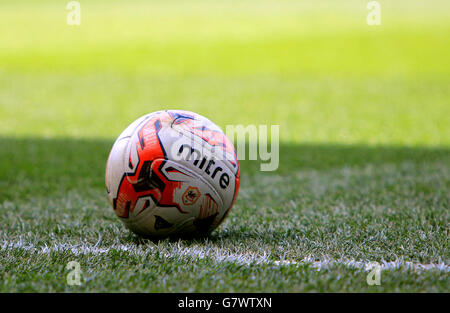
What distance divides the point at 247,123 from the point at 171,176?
7.53 metres

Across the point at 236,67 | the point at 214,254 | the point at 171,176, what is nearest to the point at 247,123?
the point at 236,67

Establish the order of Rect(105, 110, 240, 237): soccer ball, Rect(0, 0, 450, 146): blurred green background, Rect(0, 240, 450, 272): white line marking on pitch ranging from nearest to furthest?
Rect(0, 240, 450, 272): white line marking on pitch < Rect(105, 110, 240, 237): soccer ball < Rect(0, 0, 450, 146): blurred green background

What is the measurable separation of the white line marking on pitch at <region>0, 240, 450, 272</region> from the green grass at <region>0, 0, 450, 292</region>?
0.09 feet

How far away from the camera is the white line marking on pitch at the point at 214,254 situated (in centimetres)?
320

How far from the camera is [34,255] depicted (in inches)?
134

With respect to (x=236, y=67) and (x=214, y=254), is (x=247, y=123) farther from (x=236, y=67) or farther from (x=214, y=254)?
(x=214, y=254)

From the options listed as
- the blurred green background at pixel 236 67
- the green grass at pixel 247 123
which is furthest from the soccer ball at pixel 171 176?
the blurred green background at pixel 236 67

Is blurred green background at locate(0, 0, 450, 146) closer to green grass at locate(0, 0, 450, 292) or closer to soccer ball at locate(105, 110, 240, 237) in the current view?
green grass at locate(0, 0, 450, 292)

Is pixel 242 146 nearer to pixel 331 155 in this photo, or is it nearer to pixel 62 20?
pixel 331 155

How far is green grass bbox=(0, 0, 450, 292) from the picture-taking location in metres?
3.28

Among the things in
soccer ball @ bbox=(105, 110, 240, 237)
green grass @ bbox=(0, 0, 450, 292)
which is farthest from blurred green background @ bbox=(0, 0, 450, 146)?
soccer ball @ bbox=(105, 110, 240, 237)

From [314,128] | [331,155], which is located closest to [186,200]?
[331,155]

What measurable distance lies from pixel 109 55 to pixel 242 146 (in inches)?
464

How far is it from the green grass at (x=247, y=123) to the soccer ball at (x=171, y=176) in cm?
18
